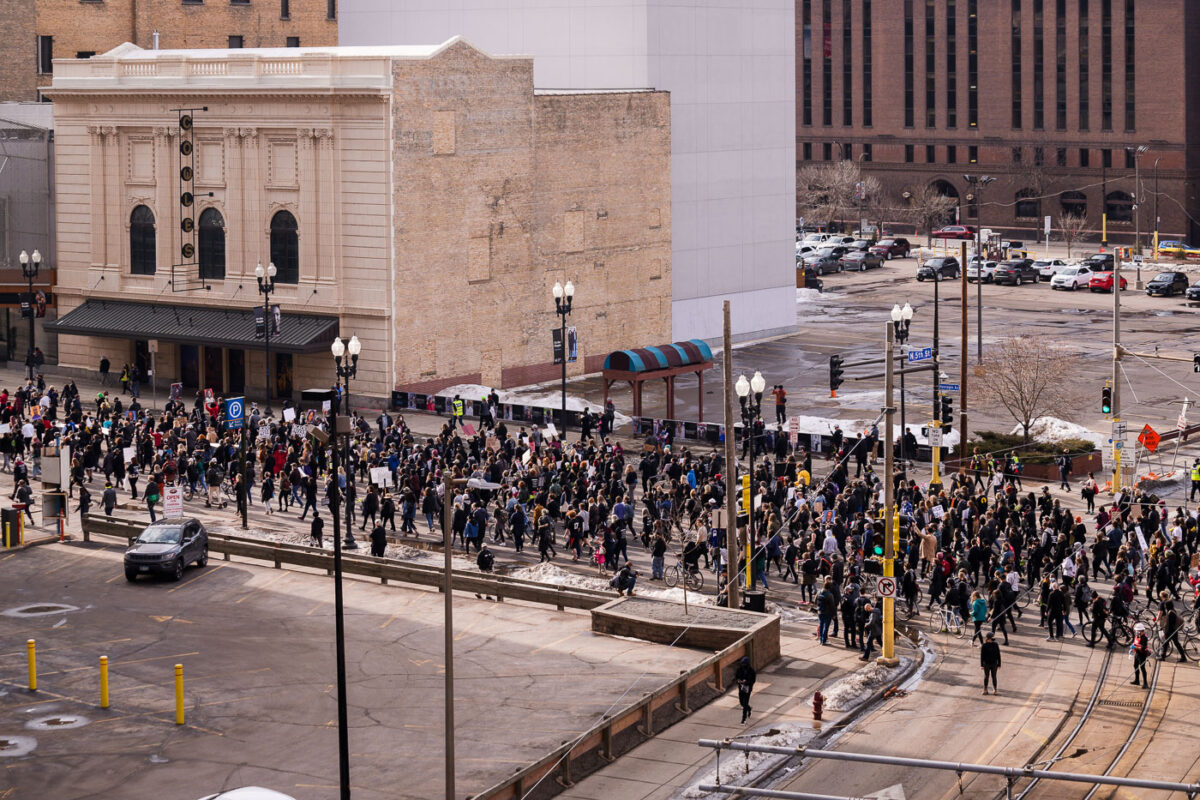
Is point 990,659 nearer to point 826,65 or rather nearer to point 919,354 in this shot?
point 919,354

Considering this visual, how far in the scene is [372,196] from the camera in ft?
226

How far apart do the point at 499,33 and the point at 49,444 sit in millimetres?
34903

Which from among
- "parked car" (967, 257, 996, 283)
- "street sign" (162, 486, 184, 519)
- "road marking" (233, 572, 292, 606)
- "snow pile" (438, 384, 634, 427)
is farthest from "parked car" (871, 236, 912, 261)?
"road marking" (233, 572, 292, 606)

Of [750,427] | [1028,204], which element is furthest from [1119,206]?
[750,427]

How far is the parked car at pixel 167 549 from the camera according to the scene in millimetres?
44531

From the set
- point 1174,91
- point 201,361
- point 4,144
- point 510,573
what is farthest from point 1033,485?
point 1174,91

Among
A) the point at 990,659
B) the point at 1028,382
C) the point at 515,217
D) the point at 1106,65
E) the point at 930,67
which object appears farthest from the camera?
the point at 930,67

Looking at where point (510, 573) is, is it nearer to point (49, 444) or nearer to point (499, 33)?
point (49, 444)

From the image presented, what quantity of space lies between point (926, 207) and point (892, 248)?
707cm

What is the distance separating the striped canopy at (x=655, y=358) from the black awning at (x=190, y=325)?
11486 mm

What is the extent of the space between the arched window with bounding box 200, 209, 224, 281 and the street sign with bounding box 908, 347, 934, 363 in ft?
99.5

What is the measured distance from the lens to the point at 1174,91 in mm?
123062

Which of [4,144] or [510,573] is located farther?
[4,144]

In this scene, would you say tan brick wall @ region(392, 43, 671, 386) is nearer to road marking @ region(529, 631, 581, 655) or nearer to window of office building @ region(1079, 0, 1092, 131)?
road marking @ region(529, 631, 581, 655)
